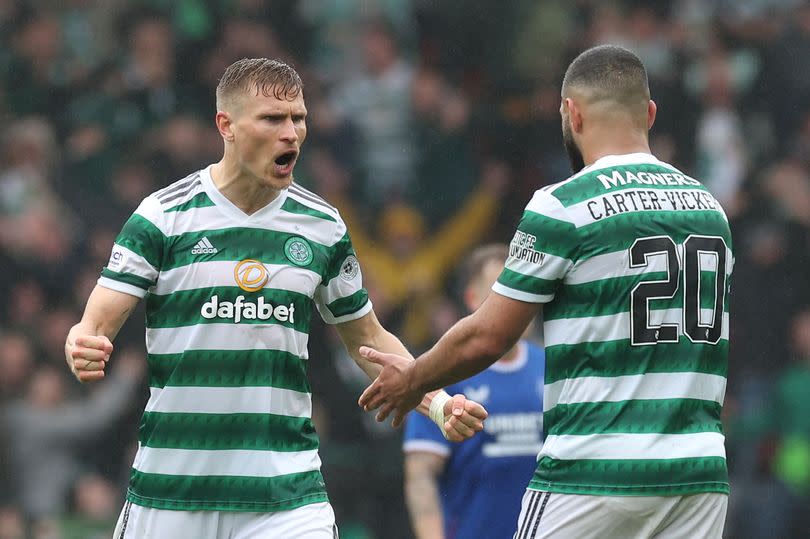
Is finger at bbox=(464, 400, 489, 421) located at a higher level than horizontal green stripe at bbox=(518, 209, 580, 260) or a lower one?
lower

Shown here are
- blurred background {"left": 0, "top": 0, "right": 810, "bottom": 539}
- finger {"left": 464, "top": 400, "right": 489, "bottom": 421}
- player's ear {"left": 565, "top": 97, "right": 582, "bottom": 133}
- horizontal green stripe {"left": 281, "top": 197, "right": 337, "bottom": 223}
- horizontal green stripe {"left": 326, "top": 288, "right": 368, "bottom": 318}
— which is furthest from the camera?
blurred background {"left": 0, "top": 0, "right": 810, "bottom": 539}

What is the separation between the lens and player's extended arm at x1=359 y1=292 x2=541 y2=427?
15.1 feet

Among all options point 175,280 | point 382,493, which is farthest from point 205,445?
point 382,493

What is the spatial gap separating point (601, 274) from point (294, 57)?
8036mm

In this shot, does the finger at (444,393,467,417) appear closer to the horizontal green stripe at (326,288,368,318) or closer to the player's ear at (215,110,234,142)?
the horizontal green stripe at (326,288,368,318)

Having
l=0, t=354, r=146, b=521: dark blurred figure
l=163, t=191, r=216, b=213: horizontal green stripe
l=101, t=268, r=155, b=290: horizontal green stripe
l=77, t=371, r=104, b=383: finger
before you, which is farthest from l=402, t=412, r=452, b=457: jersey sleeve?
l=0, t=354, r=146, b=521: dark blurred figure

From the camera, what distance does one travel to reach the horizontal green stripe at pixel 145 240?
5023mm

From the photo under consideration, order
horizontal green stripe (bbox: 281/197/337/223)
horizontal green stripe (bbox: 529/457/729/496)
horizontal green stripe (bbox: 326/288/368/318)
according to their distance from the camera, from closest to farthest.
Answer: horizontal green stripe (bbox: 529/457/729/496), horizontal green stripe (bbox: 281/197/337/223), horizontal green stripe (bbox: 326/288/368/318)

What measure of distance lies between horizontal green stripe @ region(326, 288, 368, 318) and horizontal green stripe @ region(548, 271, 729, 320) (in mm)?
1138

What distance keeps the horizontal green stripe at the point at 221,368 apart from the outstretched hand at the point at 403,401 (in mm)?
373

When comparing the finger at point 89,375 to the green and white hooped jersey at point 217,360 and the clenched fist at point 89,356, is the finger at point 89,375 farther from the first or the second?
the green and white hooped jersey at point 217,360

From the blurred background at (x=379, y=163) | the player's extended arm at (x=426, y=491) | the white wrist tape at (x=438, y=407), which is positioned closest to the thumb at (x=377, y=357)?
the white wrist tape at (x=438, y=407)

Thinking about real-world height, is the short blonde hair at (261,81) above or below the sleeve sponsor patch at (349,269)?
above

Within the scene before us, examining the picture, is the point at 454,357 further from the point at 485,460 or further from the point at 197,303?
the point at 485,460
